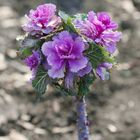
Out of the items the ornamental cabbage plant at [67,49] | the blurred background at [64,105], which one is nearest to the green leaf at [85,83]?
the ornamental cabbage plant at [67,49]

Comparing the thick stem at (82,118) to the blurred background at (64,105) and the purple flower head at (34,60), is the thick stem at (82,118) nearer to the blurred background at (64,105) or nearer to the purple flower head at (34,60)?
the purple flower head at (34,60)

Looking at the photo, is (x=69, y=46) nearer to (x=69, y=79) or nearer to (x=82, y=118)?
(x=69, y=79)

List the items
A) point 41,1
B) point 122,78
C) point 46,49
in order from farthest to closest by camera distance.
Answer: point 41,1, point 122,78, point 46,49

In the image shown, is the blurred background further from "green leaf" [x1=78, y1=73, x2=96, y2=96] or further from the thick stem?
"green leaf" [x1=78, y1=73, x2=96, y2=96]

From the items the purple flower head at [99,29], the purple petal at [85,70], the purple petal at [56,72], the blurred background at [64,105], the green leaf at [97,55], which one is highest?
the blurred background at [64,105]

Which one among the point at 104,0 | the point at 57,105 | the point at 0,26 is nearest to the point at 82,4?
the point at 104,0

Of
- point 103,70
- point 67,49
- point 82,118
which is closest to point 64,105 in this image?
point 82,118

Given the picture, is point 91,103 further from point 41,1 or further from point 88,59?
point 88,59
